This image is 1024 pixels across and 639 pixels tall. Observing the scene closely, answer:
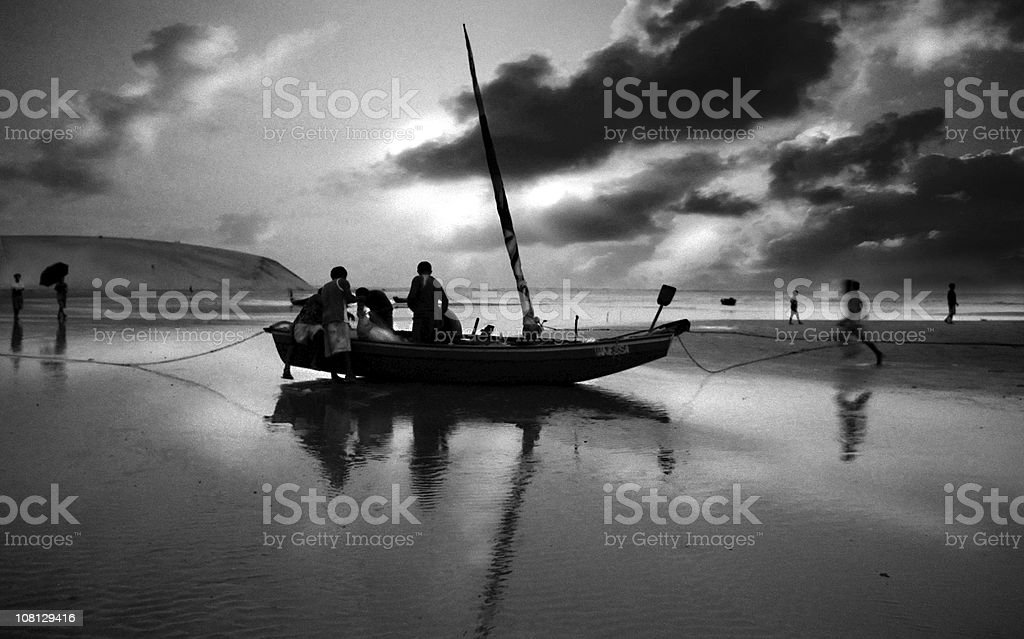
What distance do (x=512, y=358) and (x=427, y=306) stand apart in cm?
231

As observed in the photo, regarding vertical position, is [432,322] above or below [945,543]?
above

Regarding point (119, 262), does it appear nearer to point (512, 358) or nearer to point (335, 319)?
point (335, 319)

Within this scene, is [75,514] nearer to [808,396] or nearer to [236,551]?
[236,551]

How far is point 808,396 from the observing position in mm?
12070

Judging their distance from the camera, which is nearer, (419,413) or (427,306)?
(419,413)

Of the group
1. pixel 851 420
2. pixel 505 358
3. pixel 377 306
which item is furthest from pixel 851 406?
pixel 377 306

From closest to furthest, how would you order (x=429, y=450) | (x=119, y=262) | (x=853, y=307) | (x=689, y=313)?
(x=429, y=450)
(x=853, y=307)
(x=689, y=313)
(x=119, y=262)

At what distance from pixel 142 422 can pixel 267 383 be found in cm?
425

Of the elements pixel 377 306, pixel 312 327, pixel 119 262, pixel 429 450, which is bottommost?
pixel 429 450

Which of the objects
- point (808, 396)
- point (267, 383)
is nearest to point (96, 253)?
point (267, 383)

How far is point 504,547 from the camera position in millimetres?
4727

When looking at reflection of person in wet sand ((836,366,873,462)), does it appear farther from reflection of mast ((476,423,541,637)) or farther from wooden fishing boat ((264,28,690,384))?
reflection of mast ((476,423,541,637))

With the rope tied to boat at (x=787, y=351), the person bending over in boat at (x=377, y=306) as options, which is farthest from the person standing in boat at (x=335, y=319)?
the rope tied to boat at (x=787, y=351)

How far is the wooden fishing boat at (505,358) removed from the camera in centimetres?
1228
